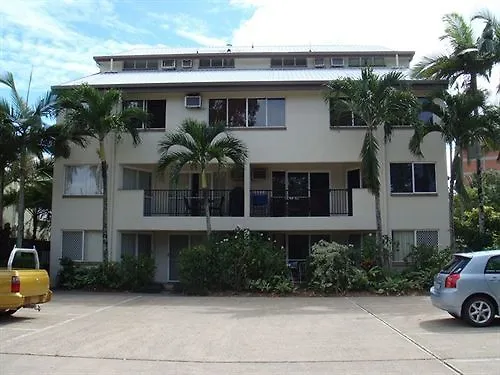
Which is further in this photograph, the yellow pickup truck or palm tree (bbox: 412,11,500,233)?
palm tree (bbox: 412,11,500,233)

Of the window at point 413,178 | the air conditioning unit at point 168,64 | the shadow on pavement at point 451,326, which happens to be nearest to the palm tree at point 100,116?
the air conditioning unit at point 168,64

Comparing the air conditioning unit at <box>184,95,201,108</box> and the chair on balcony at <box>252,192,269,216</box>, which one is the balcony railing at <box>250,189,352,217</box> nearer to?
the chair on balcony at <box>252,192,269,216</box>

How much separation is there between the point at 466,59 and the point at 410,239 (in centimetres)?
726

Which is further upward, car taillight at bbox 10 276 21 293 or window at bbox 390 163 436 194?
window at bbox 390 163 436 194

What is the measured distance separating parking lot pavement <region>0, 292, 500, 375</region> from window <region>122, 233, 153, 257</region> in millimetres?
6883

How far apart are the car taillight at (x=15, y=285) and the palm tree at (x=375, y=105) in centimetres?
1189

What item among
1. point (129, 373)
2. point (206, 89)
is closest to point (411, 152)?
point (206, 89)

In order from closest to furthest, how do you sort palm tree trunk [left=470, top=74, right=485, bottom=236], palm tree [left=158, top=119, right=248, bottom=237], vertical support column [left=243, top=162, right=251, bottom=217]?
palm tree [left=158, top=119, right=248, bottom=237], palm tree trunk [left=470, top=74, right=485, bottom=236], vertical support column [left=243, top=162, right=251, bottom=217]

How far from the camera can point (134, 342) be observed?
995 cm

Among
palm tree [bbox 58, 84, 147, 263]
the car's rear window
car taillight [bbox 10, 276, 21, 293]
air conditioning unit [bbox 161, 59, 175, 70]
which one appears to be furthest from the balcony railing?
car taillight [bbox 10, 276, 21, 293]

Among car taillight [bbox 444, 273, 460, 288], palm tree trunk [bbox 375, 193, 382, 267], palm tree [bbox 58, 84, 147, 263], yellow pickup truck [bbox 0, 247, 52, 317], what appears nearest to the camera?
car taillight [bbox 444, 273, 460, 288]

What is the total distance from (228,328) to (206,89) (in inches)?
480

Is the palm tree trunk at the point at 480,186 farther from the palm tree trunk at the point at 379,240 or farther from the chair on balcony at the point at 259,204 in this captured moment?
the chair on balcony at the point at 259,204

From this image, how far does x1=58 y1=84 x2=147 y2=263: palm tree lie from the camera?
65.1ft
